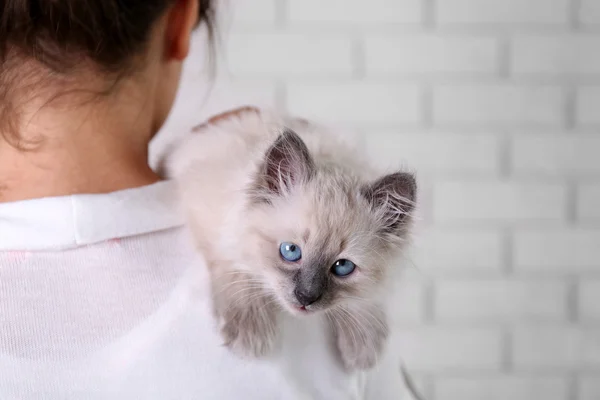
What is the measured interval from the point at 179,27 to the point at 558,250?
145 centimetres

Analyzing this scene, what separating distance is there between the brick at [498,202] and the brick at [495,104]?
0.18 m

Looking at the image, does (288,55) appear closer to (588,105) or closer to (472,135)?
(472,135)

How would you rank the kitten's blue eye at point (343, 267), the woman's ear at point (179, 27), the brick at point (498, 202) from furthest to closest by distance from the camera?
the brick at point (498, 202)
the kitten's blue eye at point (343, 267)
the woman's ear at point (179, 27)

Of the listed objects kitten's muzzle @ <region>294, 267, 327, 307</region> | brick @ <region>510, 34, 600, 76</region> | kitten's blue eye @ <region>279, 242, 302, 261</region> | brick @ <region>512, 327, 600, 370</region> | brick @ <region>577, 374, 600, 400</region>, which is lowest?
brick @ <region>577, 374, 600, 400</region>

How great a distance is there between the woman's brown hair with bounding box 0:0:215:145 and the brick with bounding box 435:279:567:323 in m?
1.36

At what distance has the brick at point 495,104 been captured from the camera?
6.39ft

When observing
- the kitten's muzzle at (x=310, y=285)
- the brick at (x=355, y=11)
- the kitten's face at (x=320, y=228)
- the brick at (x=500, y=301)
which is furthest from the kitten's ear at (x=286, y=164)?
the brick at (x=500, y=301)

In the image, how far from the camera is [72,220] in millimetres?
876

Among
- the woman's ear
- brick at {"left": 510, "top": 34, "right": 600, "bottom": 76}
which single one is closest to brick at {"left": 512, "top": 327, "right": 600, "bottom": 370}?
brick at {"left": 510, "top": 34, "right": 600, "bottom": 76}

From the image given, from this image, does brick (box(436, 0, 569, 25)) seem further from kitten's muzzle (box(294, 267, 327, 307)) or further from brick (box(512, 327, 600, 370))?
kitten's muzzle (box(294, 267, 327, 307))

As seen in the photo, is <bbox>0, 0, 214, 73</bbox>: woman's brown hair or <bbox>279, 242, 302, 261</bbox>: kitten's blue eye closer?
<bbox>0, 0, 214, 73</bbox>: woman's brown hair

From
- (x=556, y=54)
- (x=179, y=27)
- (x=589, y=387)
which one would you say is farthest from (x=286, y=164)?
(x=589, y=387)

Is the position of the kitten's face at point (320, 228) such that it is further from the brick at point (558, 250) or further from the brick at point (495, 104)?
the brick at point (558, 250)

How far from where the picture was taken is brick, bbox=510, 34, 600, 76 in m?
1.93
